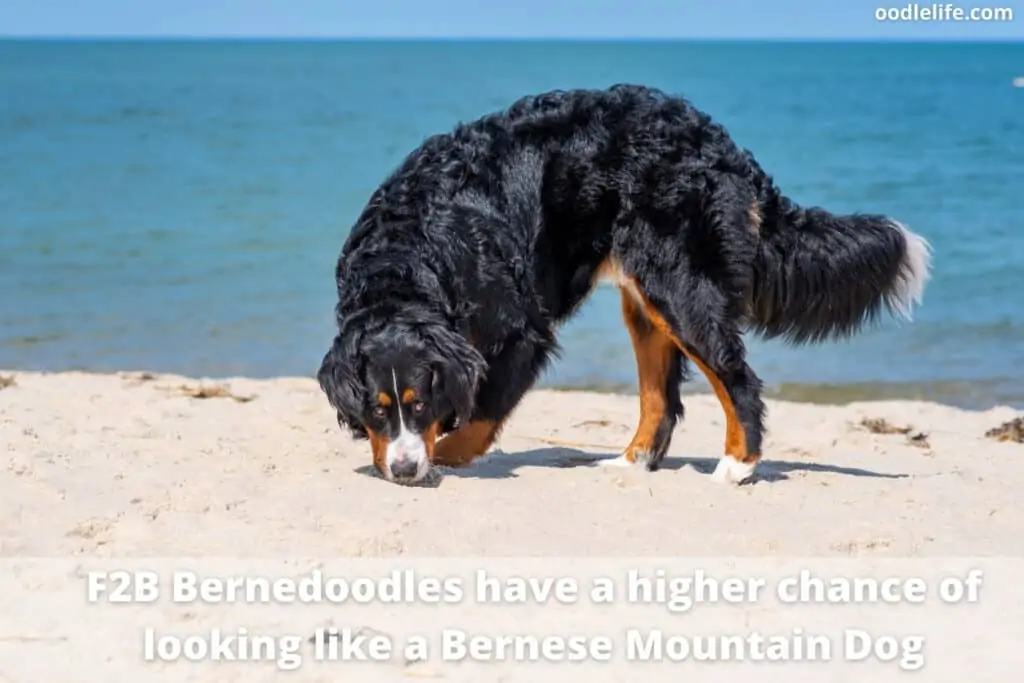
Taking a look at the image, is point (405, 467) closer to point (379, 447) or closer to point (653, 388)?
point (379, 447)

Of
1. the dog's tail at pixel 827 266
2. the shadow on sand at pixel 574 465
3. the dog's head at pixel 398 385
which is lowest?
the shadow on sand at pixel 574 465

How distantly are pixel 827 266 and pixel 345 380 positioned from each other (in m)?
2.36

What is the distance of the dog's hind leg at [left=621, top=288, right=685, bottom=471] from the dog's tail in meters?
0.46

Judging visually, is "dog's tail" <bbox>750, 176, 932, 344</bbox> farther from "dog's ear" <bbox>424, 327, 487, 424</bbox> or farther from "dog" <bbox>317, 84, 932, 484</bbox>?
"dog's ear" <bbox>424, 327, 487, 424</bbox>

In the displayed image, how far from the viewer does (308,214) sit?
60.0ft

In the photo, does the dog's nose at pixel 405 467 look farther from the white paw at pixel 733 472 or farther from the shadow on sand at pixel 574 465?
the white paw at pixel 733 472

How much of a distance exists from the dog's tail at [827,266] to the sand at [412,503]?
2.61ft

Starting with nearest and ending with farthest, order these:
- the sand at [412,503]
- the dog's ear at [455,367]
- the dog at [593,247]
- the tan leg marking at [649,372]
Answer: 1. the sand at [412,503]
2. the dog's ear at [455,367]
3. the dog at [593,247]
4. the tan leg marking at [649,372]

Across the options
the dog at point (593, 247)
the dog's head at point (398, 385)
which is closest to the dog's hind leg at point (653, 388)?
the dog at point (593, 247)

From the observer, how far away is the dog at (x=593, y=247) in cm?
604

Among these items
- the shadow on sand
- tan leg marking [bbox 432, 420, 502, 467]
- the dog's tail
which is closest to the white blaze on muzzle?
the shadow on sand

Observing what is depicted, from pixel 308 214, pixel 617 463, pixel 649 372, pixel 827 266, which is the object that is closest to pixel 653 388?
pixel 649 372

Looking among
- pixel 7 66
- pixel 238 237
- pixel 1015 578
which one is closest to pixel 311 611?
pixel 1015 578

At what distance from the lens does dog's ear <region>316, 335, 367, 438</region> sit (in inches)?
222
